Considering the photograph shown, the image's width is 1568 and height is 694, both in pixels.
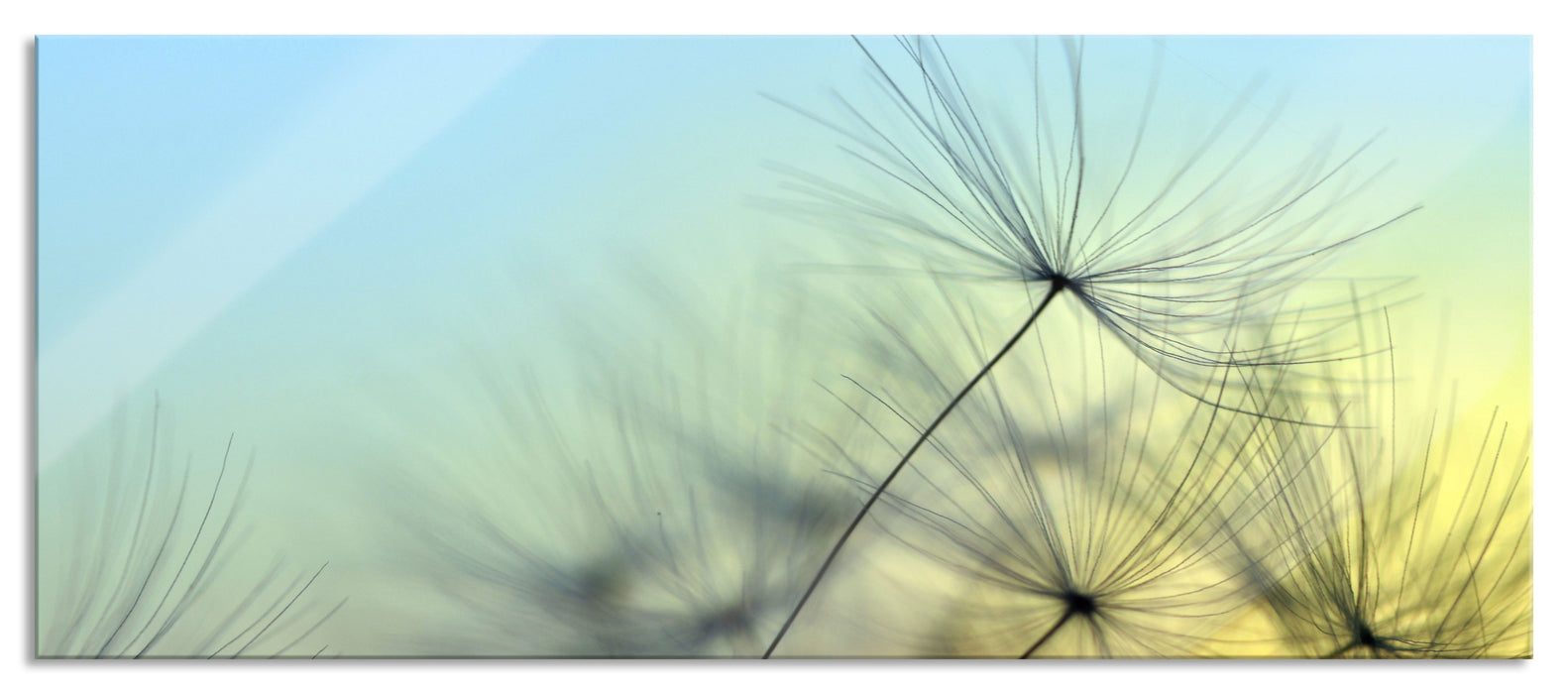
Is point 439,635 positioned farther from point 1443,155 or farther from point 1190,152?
point 1443,155

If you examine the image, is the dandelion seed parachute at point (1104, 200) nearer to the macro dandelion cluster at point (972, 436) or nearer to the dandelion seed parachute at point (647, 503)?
the macro dandelion cluster at point (972, 436)

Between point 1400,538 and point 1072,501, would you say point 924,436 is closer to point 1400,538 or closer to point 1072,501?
point 1072,501

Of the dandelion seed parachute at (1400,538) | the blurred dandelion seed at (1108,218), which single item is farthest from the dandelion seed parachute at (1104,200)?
the dandelion seed parachute at (1400,538)

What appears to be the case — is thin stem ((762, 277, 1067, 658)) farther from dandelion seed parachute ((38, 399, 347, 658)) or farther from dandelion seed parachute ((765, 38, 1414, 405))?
dandelion seed parachute ((38, 399, 347, 658))

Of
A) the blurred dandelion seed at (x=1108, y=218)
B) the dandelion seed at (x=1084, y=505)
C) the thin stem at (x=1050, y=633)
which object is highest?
the blurred dandelion seed at (x=1108, y=218)

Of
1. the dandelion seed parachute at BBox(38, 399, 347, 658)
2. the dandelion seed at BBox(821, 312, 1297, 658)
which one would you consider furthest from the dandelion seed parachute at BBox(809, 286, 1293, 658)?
the dandelion seed parachute at BBox(38, 399, 347, 658)

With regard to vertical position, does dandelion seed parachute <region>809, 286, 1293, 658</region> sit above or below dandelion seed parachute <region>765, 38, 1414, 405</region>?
below

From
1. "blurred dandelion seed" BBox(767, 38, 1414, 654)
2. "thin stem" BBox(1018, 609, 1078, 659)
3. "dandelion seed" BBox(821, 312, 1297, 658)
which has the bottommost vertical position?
"thin stem" BBox(1018, 609, 1078, 659)
